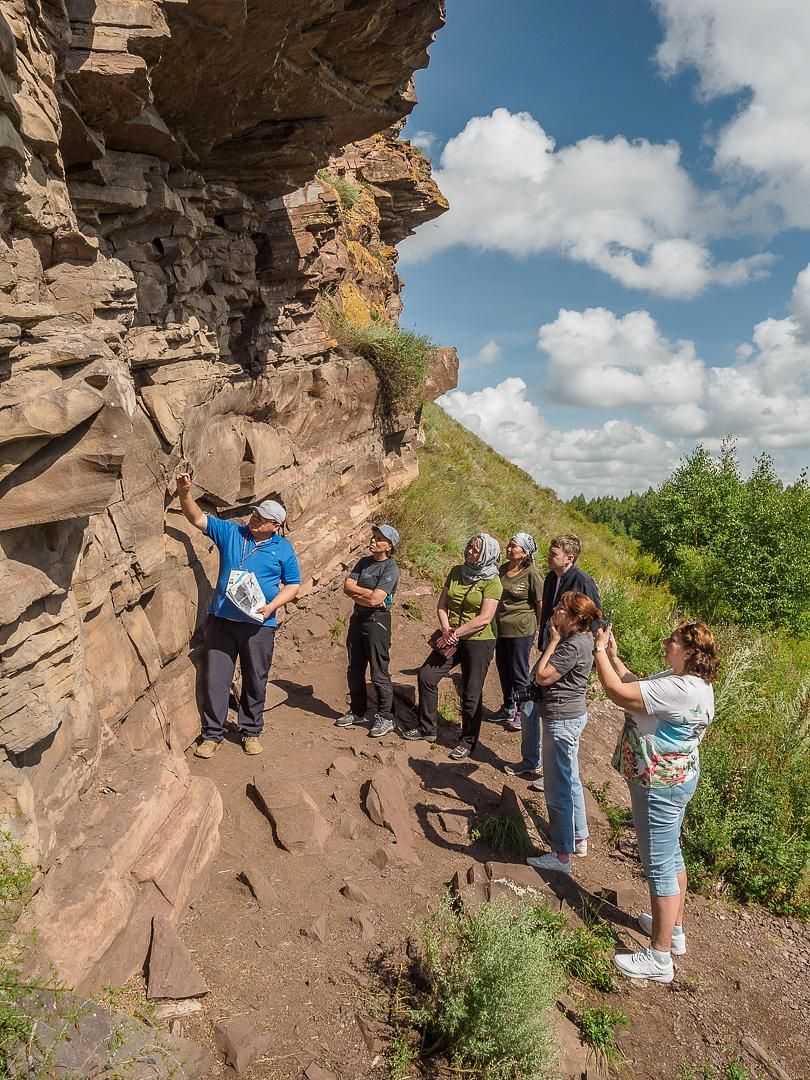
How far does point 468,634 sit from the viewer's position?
6.32 metres

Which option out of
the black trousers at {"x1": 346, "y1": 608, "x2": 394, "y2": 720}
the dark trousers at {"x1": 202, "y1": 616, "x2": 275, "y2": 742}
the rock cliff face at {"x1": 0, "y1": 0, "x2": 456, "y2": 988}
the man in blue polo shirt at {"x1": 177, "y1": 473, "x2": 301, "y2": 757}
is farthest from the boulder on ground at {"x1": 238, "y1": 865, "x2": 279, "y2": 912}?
the black trousers at {"x1": 346, "y1": 608, "x2": 394, "y2": 720}

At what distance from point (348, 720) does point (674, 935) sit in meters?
3.50

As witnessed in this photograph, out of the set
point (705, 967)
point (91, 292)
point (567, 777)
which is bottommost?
point (705, 967)

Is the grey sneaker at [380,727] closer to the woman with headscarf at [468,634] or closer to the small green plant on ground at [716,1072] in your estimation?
the woman with headscarf at [468,634]

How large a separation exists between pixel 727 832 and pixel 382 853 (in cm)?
336

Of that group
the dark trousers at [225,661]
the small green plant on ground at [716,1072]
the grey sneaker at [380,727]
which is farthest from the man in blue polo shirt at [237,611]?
the small green plant on ground at [716,1072]

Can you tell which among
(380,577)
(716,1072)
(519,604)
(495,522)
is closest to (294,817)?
(380,577)

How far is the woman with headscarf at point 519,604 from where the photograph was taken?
6945mm

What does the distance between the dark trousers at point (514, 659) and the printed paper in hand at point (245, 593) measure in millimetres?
2748

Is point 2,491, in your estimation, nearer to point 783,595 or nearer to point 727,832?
point 727,832

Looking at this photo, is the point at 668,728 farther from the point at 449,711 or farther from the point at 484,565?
Answer: the point at 449,711

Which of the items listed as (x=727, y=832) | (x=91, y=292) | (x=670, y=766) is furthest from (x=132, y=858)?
(x=727, y=832)

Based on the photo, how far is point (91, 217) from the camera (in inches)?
203

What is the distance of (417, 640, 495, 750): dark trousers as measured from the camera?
21.2 feet
